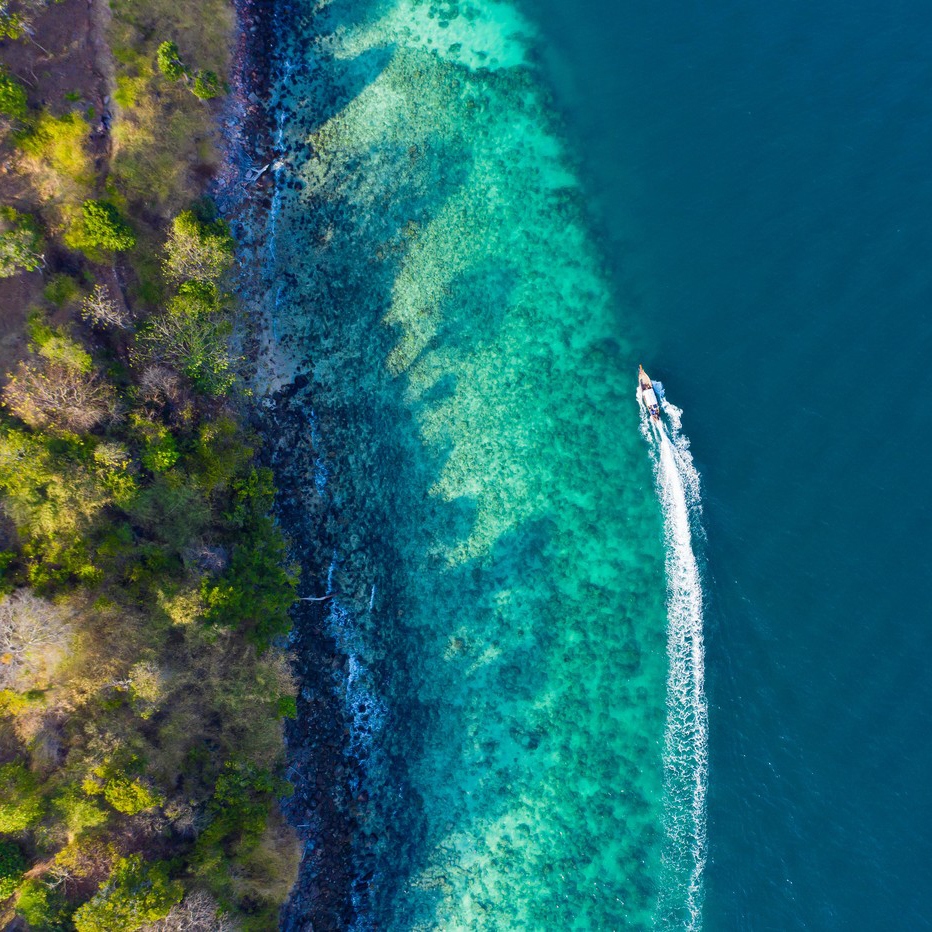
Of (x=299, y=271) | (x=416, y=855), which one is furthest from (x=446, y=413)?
(x=416, y=855)

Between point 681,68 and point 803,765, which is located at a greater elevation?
point 681,68

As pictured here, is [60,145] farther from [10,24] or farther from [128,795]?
[128,795]

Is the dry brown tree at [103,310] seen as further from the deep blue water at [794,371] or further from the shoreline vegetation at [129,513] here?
the deep blue water at [794,371]

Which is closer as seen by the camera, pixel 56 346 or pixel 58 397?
pixel 58 397

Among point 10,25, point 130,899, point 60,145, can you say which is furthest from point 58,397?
point 130,899

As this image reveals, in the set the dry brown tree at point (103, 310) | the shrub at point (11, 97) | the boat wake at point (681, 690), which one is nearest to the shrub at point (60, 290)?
the dry brown tree at point (103, 310)

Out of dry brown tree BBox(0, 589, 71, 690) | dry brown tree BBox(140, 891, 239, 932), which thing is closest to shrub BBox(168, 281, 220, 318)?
dry brown tree BBox(0, 589, 71, 690)

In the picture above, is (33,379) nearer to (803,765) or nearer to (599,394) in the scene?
(599,394)
